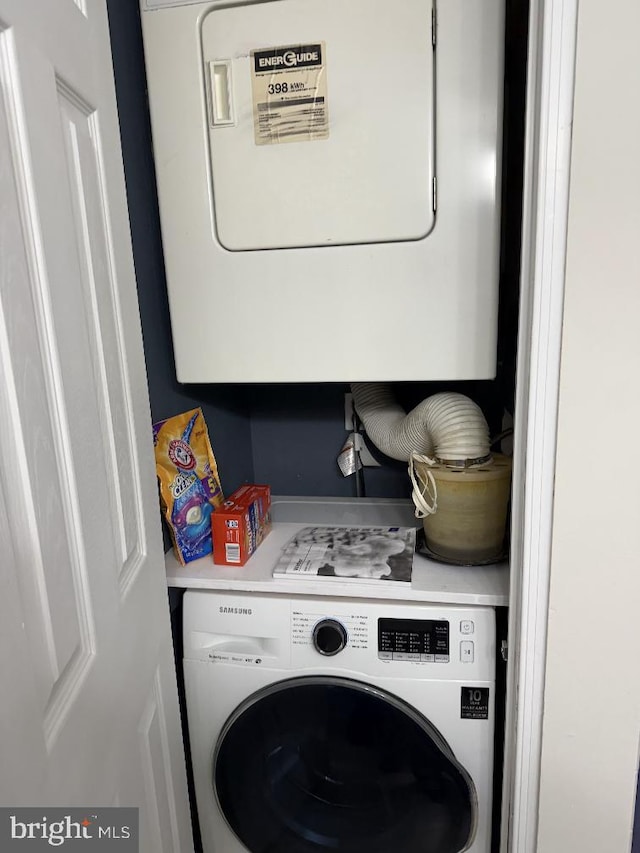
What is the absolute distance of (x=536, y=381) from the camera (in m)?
0.84

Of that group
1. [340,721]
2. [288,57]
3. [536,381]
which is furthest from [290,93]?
[340,721]

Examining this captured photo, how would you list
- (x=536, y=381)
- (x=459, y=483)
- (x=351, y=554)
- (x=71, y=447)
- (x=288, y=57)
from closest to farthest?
1. (x=71, y=447)
2. (x=536, y=381)
3. (x=288, y=57)
4. (x=459, y=483)
5. (x=351, y=554)

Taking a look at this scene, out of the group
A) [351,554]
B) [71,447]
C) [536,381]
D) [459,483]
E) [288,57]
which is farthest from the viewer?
[351,554]

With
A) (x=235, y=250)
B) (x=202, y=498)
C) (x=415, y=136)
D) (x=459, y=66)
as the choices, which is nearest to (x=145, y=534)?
(x=202, y=498)

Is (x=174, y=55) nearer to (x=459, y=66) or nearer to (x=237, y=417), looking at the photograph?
(x=459, y=66)

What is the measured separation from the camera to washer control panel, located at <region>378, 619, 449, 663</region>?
108 centimetres

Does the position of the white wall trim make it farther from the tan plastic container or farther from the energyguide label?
the energyguide label

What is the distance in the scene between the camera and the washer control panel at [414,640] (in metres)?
1.08

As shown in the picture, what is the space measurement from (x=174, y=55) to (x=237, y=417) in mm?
896

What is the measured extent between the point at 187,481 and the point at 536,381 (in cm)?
73

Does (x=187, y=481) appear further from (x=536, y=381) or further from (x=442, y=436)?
(x=536, y=381)

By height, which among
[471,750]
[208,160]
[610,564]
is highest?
[208,160]

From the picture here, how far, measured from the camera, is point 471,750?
1092 mm

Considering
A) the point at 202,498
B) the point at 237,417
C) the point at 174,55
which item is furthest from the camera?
the point at 237,417
